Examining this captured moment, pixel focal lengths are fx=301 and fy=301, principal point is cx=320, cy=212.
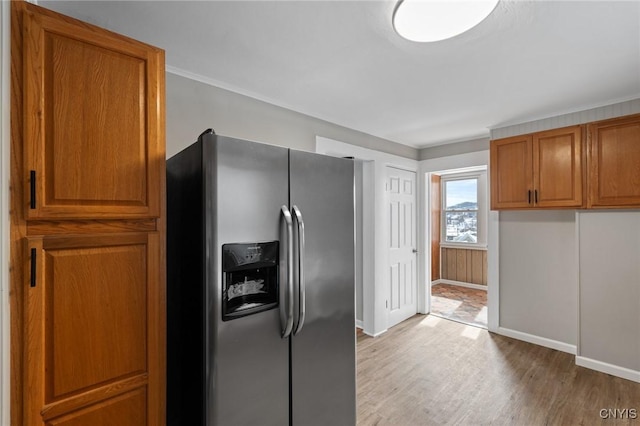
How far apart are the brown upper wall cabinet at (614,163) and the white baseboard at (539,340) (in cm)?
148

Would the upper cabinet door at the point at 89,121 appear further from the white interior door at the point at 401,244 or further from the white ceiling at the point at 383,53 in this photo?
the white interior door at the point at 401,244

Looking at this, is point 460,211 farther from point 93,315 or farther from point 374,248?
point 93,315

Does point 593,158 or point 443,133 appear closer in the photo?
point 593,158

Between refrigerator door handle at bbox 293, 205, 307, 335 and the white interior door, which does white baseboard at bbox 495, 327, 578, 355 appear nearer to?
the white interior door

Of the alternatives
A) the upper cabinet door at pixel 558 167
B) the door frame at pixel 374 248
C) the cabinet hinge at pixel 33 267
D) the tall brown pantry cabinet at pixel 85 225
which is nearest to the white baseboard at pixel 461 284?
the door frame at pixel 374 248

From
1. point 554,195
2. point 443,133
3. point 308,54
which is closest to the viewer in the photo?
point 308,54

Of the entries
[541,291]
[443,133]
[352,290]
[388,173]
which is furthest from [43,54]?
[541,291]

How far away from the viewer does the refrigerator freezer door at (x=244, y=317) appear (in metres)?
1.24

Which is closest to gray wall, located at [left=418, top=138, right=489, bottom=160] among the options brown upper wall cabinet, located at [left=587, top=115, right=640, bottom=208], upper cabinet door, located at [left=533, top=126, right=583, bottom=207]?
upper cabinet door, located at [left=533, top=126, right=583, bottom=207]

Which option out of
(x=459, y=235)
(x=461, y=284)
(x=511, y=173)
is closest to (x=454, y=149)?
(x=511, y=173)

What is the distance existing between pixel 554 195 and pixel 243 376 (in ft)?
10.4

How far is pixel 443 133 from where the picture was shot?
3.72 meters

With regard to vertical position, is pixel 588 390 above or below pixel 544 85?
below
